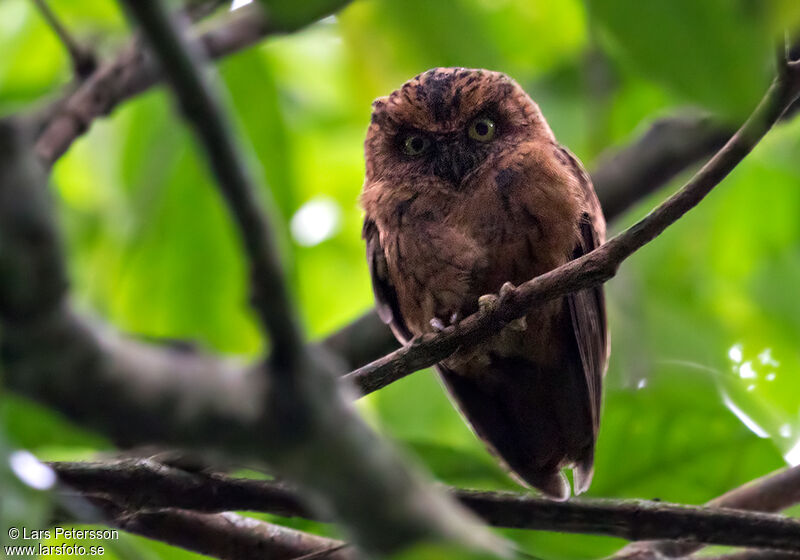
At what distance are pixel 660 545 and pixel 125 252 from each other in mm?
2449

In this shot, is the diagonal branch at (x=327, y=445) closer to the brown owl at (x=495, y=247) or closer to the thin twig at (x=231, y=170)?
the thin twig at (x=231, y=170)

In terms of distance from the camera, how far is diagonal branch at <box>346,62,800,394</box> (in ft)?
5.49

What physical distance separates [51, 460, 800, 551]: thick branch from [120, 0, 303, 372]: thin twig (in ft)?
4.92

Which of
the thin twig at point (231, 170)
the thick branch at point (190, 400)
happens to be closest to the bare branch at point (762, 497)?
the thick branch at point (190, 400)

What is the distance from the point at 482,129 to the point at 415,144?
1.00ft

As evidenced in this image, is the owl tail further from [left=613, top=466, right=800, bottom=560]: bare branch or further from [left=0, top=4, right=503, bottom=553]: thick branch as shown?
[left=0, top=4, right=503, bottom=553]: thick branch

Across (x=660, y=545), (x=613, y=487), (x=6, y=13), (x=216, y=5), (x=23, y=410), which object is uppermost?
(x=6, y=13)

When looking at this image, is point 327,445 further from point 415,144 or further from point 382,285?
point 415,144

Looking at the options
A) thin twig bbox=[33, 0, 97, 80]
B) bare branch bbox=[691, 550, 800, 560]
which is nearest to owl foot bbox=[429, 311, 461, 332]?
bare branch bbox=[691, 550, 800, 560]

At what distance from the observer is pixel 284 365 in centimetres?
106

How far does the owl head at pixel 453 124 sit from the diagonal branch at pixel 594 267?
1.36m

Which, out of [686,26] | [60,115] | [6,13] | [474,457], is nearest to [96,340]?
[686,26]

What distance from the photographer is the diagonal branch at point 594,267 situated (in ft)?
5.49

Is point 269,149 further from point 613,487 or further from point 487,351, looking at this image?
point 613,487
